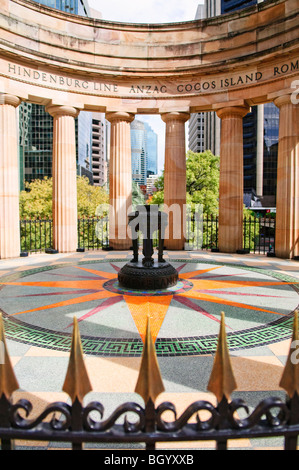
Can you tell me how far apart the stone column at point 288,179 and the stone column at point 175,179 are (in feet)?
17.6

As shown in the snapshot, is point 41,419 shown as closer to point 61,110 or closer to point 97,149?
point 61,110

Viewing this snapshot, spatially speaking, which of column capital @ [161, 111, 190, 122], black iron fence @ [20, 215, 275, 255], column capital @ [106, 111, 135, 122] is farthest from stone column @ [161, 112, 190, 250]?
column capital @ [106, 111, 135, 122]

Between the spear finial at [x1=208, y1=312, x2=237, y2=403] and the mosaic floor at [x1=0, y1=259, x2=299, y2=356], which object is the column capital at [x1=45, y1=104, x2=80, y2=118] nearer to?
the mosaic floor at [x1=0, y1=259, x2=299, y2=356]

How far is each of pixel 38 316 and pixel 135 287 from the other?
10.2ft

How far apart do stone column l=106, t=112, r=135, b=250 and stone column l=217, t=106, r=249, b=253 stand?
218 inches

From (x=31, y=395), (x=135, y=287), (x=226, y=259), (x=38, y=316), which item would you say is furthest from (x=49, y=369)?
(x=226, y=259)

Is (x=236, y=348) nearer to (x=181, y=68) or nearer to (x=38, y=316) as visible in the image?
(x=38, y=316)

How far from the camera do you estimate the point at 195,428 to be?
6.35ft

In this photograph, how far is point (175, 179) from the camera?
750 inches

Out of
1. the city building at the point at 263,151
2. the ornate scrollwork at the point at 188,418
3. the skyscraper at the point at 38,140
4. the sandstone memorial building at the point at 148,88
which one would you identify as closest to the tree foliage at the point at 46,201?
the sandstone memorial building at the point at 148,88

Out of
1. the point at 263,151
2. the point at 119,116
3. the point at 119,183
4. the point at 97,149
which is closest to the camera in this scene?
the point at 119,116

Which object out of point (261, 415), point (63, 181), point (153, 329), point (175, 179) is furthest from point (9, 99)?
point (261, 415)

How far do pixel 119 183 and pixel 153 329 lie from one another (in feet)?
44.8

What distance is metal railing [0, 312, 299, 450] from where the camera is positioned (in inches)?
75.0
